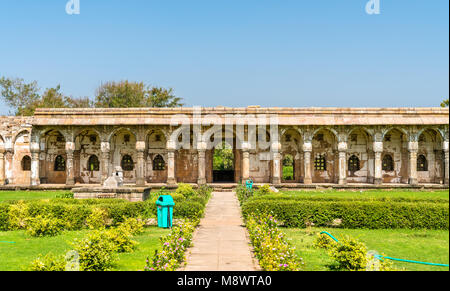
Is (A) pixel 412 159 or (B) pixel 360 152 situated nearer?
(A) pixel 412 159

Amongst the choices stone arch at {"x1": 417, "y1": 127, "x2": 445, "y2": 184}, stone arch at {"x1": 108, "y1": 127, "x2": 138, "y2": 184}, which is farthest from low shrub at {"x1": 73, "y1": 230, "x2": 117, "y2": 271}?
stone arch at {"x1": 417, "y1": 127, "x2": 445, "y2": 184}

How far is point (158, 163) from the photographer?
89.2 feet

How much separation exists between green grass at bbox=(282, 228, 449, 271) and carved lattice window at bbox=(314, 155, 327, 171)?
1521 centimetres

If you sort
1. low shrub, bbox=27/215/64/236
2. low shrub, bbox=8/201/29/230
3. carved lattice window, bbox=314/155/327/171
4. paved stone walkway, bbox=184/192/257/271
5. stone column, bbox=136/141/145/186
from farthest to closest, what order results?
1. carved lattice window, bbox=314/155/327/171
2. stone column, bbox=136/141/145/186
3. low shrub, bbox=8/201/29/230
4. low shrub, bbox=27/215/64/236
5. paved stone walkway, bbox=184/192/257/271

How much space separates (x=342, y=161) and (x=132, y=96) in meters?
32.6

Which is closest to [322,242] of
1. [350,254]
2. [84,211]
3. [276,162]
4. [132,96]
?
[350,254]

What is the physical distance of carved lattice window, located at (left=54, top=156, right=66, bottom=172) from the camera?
27.2 metres

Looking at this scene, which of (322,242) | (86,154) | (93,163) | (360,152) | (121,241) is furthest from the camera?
(93,163)

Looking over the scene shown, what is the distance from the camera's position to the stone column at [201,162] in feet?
81.4

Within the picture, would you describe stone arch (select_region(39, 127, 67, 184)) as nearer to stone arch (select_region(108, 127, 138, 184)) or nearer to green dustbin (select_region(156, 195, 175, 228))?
stone arch (select_region(108, 127, 138, 184))

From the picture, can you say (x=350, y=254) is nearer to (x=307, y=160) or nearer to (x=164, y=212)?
(x=164, y=212)

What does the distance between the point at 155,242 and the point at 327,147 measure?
18776 mm

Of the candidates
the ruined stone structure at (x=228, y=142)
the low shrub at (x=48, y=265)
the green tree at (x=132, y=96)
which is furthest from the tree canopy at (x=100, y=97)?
the low shrub at (x=48, y=265)
